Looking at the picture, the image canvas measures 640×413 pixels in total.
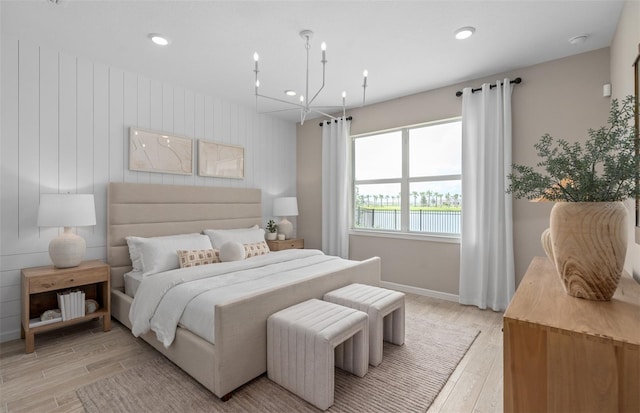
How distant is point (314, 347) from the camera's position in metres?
1.77

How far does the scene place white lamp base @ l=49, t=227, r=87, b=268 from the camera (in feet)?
8.57

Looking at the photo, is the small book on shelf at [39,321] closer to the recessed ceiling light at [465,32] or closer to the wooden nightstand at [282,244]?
the wooden nightstand at [282,244]

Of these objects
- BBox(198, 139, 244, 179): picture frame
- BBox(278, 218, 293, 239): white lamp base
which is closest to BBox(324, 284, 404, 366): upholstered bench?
BBox(278, 218, 293, 239): white lamp base

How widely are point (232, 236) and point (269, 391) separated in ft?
6.91

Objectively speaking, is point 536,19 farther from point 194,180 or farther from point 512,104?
point 194,180

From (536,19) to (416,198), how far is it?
224cm

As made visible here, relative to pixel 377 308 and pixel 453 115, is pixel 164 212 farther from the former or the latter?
pixel 453 115

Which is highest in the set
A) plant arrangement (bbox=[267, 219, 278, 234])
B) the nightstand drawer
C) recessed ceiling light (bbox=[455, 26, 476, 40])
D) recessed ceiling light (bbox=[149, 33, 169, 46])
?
recessed ceiling light (bbox=[149, 33, 169, 46])

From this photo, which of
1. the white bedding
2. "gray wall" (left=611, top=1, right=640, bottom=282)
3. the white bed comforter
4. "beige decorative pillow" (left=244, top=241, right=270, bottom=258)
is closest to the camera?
"gray wall" (left=611, top=1, right=640, bottom=282)

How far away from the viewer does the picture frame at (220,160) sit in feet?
13.0

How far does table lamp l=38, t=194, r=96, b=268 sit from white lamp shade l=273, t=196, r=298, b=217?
7.74ft

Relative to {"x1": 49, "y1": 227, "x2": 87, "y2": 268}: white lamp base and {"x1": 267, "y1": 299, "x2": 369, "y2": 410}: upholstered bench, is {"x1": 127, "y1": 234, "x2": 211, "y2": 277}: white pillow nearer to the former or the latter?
{"x1": 49, "y1": 227, "x2": 87, "y2": 268}: white lamp base

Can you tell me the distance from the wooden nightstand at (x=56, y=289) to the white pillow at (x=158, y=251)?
314mm

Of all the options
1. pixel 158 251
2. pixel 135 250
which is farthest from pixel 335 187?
pixel 135 250
